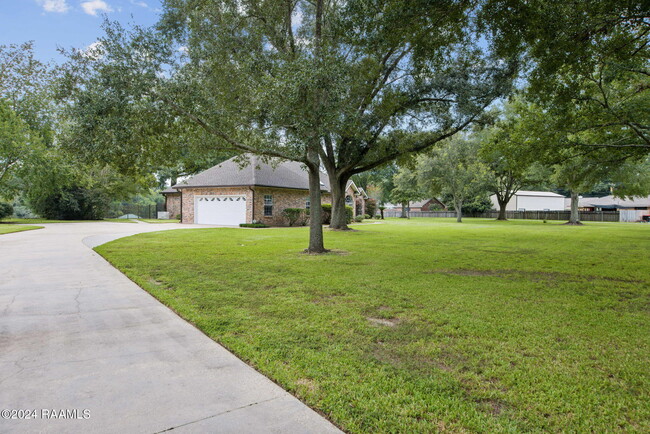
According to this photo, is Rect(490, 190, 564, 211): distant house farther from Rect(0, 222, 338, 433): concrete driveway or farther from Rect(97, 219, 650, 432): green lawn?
Rect(0, 222, 338, 433): concrete driveway

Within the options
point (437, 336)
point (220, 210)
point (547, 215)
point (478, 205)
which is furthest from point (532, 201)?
point (437, 336)

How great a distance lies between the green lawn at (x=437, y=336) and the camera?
227 centimetres

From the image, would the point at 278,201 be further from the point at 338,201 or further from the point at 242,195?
the point at 338,201

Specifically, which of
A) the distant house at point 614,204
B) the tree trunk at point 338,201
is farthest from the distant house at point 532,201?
the tree trunk at point 338,201

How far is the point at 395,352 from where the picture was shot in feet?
10.3

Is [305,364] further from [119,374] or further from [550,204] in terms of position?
[550,204]

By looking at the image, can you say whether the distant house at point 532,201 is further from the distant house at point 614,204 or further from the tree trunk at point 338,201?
the tree trunk at point 338,201

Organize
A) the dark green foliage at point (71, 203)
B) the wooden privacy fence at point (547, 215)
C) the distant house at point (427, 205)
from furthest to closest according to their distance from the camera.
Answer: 1. the distant house at point (427, 205)
2. the wooden privacy fence at point (547, 215)
3. the dark green foliage at point (71, 203)

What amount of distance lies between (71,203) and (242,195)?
586 inches

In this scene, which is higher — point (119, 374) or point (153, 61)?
point (153, 61)

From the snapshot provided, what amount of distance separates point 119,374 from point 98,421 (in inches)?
25.0

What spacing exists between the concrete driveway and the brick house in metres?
18.2

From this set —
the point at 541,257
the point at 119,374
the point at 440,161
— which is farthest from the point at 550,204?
the point at 119,374

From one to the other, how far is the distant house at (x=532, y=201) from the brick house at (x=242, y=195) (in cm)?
4010
